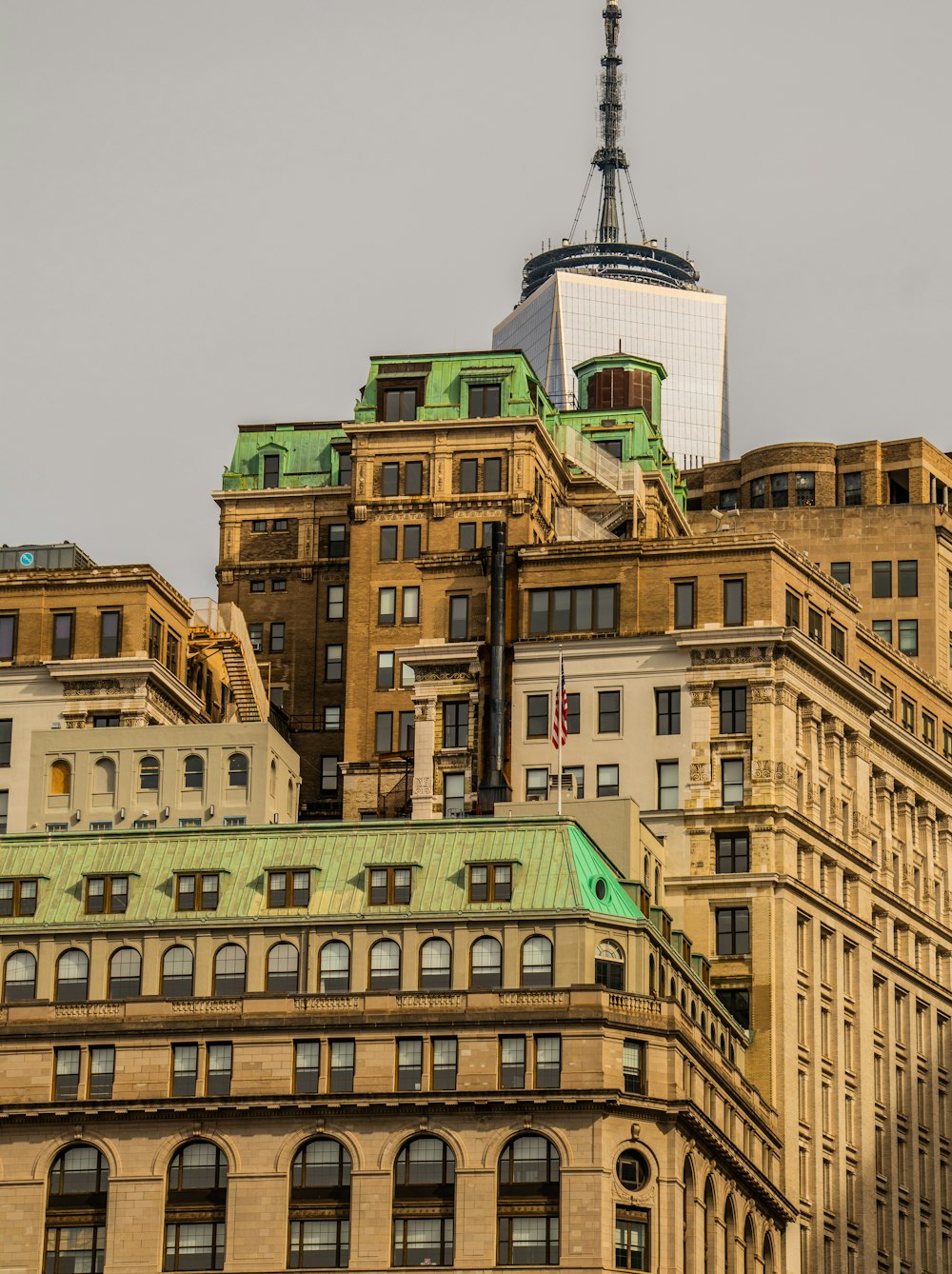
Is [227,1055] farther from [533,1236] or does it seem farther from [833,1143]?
[833,1143]

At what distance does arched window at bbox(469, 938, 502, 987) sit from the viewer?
147500mm

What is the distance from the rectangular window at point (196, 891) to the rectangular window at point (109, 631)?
3598 cm

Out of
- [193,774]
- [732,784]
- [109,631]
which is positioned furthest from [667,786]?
[109,631]

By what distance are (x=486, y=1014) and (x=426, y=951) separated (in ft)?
15.3

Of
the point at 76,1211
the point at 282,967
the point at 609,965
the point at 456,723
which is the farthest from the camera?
the point at 456,723

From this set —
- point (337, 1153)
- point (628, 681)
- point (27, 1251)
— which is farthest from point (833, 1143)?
point (27, 1251)

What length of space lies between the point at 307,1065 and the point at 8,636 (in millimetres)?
51066

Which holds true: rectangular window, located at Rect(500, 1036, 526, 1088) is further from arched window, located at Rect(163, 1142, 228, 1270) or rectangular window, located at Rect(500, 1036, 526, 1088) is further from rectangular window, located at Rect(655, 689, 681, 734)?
rectangular window, located at Rect(655, 689, 681, 734)

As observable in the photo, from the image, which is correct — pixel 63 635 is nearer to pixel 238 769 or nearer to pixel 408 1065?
pixel 238 769

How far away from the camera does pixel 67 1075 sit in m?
148

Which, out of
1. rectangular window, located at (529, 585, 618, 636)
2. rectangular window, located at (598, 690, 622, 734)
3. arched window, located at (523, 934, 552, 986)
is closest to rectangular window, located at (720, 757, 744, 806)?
rectangular window, located at (598, 690, 622, 734)

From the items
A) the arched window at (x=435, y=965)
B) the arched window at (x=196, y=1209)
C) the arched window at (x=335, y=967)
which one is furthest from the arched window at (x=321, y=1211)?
the arched window at (x=435, y=965)

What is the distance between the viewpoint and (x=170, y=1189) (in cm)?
14475

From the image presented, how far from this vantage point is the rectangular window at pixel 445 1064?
14512 centimetres
